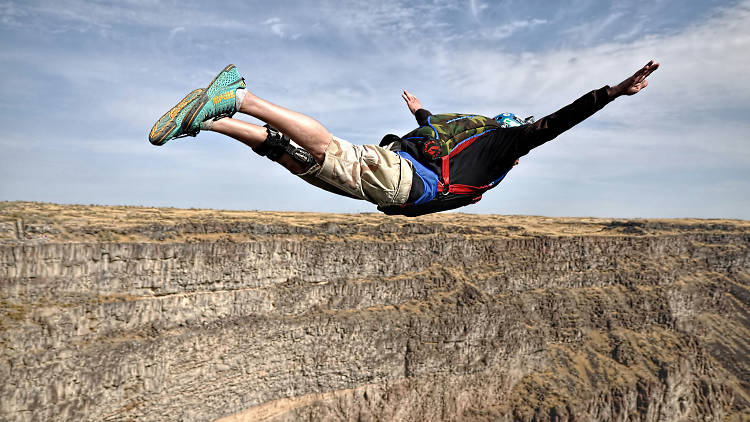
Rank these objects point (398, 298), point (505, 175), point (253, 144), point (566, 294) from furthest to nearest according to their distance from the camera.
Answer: point (566, 294) → point (398, 298) → point (505, 175) → point (253, 144)

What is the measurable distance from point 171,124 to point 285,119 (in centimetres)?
129

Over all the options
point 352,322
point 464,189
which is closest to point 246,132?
point 464,189

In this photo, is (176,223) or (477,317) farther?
(477,317)

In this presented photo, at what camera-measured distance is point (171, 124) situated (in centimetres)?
543

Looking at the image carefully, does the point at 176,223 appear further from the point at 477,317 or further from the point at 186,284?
the point at 477,317

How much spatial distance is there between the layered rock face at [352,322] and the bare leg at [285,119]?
3350cm

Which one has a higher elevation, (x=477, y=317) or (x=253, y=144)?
(x=253, y=144)

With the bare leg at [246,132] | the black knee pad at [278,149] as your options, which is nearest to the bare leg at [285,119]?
the bare leg at [246,132]

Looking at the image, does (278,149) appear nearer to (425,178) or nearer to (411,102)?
(425,178)

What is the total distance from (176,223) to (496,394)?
3993 centimetres

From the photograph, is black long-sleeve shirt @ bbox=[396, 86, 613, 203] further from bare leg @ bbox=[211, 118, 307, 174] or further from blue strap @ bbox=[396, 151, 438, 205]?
bare leg @ bbox=[211, 118, 307, 174]

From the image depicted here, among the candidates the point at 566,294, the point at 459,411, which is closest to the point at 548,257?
the point at 566,294

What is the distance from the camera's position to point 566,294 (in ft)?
212

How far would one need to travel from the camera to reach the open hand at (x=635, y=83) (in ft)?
18.4
